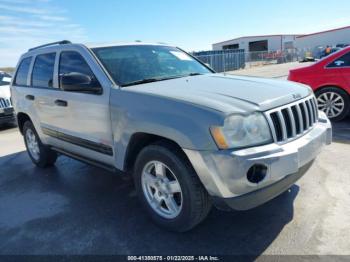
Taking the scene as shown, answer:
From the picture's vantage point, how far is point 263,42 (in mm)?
65938

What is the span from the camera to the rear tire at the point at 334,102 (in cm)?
640

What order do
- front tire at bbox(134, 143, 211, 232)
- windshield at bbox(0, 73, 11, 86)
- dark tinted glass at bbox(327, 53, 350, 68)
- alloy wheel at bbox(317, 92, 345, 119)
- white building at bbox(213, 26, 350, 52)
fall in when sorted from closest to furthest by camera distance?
front tire at bbox(134, 143, 211, 232) < dark tinted glass at bbox(327, 53, 350, 68) < alloy wheel at bbox(317, 92, 345, 119) < windshield at bbox(0, 73, 11, 86) < white building at bbox(213, 26, 350, 52)

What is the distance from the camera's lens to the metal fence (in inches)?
1172

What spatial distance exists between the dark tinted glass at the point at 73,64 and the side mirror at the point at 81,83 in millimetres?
151

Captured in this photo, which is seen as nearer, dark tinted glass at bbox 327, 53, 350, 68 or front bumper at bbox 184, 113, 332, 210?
front bumper at bbox 184, 113, 332, 210

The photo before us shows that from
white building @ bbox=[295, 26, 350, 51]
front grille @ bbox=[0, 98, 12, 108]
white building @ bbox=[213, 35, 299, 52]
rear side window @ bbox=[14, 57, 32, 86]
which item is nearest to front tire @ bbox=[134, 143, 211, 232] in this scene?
rear side window @ bbox=[14, 57, 32, 86]

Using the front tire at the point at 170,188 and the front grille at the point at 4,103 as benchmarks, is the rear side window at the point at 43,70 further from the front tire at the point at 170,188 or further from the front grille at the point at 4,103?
the front grille at the point at 4,103

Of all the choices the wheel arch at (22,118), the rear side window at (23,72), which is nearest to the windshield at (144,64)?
the rear side window at (23,72)

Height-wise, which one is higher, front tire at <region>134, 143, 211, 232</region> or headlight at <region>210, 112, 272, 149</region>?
headlight at <region>210, 112, 272, 149</region>

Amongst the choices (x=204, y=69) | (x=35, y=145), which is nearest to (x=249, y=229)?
(x=204, y=69)

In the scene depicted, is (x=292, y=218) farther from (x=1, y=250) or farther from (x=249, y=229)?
(x=1, y=250)

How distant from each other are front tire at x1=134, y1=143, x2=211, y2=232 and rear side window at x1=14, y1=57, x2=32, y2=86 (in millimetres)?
3070

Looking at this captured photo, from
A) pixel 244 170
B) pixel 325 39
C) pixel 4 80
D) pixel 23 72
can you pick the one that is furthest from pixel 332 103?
pixel 325 39

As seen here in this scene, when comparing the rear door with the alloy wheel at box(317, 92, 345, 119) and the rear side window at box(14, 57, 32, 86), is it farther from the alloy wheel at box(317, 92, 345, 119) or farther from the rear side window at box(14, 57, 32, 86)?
the alloy wheel at box(317, 92, 345, 119)
